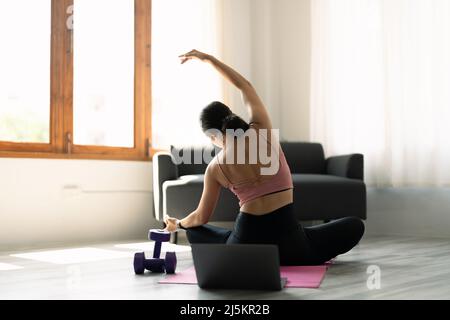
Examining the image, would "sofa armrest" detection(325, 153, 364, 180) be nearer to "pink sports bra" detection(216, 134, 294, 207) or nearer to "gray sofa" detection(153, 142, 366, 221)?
"gray sofa" detection(153, 142, 366, 221)

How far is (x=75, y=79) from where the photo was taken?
430cm

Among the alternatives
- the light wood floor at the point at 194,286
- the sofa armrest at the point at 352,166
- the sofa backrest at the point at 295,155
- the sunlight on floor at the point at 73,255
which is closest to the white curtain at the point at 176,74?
the sofa backrest at the point at 295,155

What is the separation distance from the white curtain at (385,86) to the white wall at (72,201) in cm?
158

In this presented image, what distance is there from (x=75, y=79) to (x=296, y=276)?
263 cm

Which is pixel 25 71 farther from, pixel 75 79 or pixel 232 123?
pixel 232 123

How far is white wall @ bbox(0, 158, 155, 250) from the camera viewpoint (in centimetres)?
387

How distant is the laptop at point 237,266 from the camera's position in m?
2.02

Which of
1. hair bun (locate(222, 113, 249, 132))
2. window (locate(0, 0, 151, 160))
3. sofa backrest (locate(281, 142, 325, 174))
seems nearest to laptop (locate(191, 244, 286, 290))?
hair bun (locate(222, 113, 249, 132))

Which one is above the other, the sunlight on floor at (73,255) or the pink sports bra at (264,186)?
the pink sports bra at (264,186)

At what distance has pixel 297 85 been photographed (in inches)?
203

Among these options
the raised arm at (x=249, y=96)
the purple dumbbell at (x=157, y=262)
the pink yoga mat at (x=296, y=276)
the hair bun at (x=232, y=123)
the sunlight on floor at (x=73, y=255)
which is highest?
the raised arm at (x=249, y=96)

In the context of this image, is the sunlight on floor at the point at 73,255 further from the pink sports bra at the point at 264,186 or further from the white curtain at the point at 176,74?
the white curtain at the point at 176,74

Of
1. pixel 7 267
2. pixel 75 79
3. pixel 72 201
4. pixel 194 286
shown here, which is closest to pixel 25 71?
pixel 75 79
